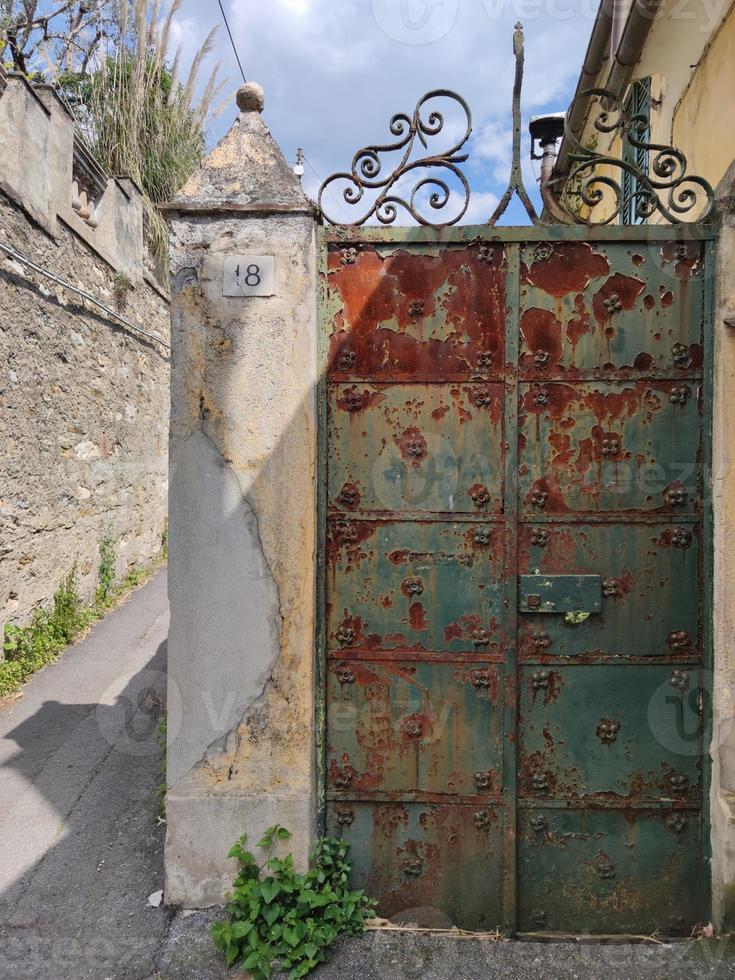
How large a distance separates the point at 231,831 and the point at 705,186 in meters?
2.95

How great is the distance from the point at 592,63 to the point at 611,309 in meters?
3.66

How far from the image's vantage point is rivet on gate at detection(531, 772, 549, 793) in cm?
251

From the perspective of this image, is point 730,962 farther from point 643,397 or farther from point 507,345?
point 507,345

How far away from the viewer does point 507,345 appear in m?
2.49

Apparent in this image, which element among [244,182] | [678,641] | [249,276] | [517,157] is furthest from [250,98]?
[678,641]

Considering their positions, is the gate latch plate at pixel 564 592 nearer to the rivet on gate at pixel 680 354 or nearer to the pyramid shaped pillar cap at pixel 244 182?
the rivet on gate at pixel 680 354

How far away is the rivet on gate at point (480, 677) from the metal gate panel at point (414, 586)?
0.07m

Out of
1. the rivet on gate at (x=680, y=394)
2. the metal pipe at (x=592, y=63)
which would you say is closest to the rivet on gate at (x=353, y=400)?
the rivet on gate at (x=680, y=394)

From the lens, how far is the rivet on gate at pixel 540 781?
2510mm

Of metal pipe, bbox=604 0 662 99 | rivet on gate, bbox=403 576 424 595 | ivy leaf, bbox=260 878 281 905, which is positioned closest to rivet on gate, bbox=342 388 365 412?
rivet on gate, bbox=403 576 424 595

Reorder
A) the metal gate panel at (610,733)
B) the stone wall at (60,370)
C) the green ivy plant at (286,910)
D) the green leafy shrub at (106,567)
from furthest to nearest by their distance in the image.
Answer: the green leafy shrub at (106,567) → the stone wall at (60,370) → the metal gate panel at (610,733) → the green ivy plant at (286,910)

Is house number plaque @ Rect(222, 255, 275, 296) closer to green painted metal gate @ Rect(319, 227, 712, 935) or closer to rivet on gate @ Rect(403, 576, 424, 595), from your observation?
green painted metal gate @ Rect(319, 227, 712, 935)

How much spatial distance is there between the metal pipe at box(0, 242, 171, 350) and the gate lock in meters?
4.45

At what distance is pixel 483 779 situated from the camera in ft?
8.27
